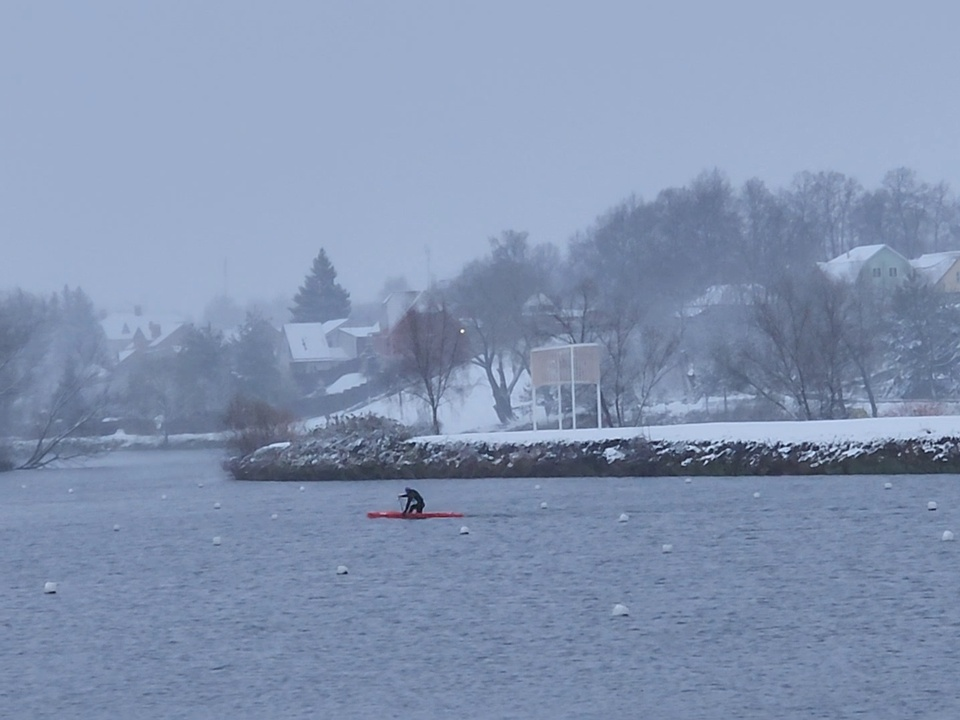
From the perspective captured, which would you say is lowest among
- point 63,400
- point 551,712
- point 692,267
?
point 551,712

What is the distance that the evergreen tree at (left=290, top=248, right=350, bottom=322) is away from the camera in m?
146

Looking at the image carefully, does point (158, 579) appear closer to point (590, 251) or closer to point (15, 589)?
point (15, 589)

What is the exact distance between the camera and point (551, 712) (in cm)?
1502

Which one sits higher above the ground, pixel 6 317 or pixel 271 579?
pixel 6 317

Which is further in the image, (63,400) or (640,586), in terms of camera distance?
(63,400)

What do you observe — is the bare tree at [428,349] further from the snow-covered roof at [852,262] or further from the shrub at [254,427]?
the snow-covered roof at [852,262]

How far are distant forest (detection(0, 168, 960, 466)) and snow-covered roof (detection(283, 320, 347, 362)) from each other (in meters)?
2.07

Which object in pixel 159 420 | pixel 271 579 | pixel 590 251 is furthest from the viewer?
pixel 590 251

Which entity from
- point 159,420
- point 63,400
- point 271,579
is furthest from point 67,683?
point 159,420

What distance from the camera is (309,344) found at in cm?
13500

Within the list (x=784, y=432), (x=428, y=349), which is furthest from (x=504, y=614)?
(x=428, y=349)

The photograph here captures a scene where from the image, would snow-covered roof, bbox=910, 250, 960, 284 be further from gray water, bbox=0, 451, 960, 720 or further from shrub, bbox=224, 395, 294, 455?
gray water, bbox=0, 451, 960, 720

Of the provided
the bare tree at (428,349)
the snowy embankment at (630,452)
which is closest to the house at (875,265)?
the bare tree at (428,349)

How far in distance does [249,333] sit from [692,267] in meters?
31.3
